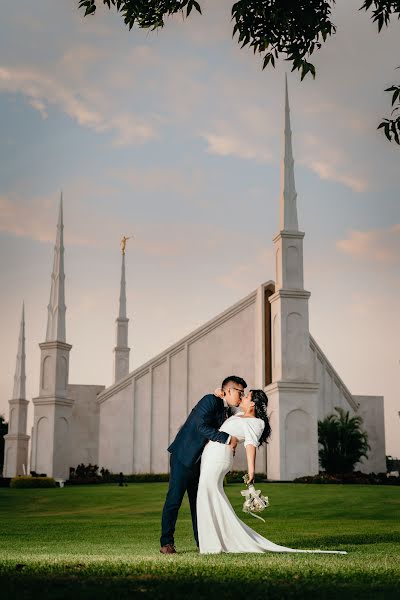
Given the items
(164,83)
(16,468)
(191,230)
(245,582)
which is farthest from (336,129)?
(16,468)

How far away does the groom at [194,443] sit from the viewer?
34.6 feet

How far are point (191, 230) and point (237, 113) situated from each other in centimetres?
829

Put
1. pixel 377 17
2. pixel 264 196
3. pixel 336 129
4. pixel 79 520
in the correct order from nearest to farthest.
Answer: pixel 377 17 → pixel 79 520 → pixel 336 129 → pixel 264 196

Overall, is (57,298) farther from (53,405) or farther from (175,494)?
(175,494)

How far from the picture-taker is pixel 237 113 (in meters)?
35.9

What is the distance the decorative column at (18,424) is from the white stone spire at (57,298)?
43.4 feet

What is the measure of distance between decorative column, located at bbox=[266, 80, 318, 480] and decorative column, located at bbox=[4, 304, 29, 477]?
25149mm

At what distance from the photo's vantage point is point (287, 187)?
42.0 meters

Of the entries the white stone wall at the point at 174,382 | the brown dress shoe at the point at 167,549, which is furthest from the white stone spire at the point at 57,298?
the brown dress shoe at the point at 167,549

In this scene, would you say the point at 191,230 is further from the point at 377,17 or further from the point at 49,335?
the point at 377,17

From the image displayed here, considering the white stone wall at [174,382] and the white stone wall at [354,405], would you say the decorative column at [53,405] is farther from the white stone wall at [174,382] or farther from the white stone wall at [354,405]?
the white stone wall at [354,405]

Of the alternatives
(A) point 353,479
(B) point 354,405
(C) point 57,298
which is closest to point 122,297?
(C) point 57,298

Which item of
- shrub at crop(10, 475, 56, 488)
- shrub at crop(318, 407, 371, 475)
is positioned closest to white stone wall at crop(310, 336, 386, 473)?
shrub at crop(318, 407, 371, 475)

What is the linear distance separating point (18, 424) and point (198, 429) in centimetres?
5336
